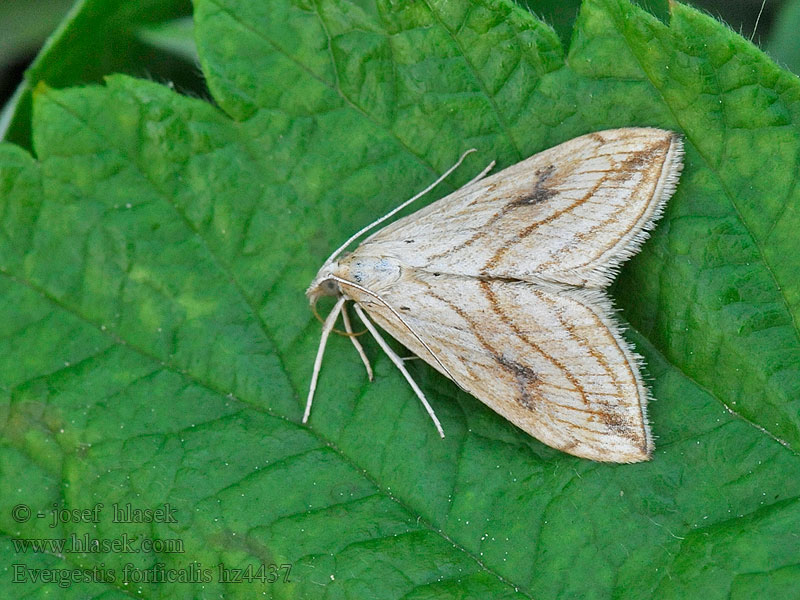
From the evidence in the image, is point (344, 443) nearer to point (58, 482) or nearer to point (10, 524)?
point (58, 482)

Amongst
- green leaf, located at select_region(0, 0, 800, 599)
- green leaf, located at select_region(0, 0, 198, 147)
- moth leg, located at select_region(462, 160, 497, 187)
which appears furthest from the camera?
green leaf, located at select_region(0, 0, 198, 147)

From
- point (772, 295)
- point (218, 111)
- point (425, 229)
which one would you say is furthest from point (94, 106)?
point (772, 295)

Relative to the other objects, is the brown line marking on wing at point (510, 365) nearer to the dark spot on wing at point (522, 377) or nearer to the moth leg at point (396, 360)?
the dark spot on wing at point (522, 377)

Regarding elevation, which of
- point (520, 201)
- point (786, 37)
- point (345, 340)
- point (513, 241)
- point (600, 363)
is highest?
point (786, 37)

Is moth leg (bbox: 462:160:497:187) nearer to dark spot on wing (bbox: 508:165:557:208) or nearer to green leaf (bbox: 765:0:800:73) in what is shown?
dark spot on wing (bbox: 508:165:557:208)

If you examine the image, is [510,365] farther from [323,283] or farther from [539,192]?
[323,283]

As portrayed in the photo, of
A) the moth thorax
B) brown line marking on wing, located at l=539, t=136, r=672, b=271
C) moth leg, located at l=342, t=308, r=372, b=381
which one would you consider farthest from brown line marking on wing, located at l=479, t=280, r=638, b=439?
moth leg, located at l=342, t=308, r=372, b=381

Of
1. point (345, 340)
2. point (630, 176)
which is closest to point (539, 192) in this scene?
point (630, 176)
